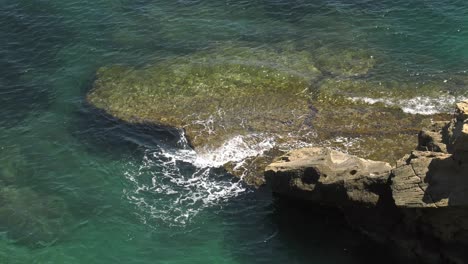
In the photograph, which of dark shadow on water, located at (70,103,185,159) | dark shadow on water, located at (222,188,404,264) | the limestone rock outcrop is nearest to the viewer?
the limestone rock outcrop

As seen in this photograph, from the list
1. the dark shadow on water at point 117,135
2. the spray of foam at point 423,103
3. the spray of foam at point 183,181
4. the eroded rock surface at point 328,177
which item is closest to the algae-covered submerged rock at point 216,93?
the dark shadow on water at point 117,135

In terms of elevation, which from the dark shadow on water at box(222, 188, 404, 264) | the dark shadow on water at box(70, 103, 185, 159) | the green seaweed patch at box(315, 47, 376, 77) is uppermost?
the green seaweed patch at box(315, 47, 376, 77)

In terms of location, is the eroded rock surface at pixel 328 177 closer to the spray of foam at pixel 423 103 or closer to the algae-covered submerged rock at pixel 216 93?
the algae-covered submerged rock at pixel 216 93

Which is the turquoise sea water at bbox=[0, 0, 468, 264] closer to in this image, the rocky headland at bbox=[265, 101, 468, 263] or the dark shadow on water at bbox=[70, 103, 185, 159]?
the dark shadow on water at bbox=[70, 103, 185, 159]

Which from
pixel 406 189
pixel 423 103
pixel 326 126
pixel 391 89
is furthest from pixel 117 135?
pixel 423 103

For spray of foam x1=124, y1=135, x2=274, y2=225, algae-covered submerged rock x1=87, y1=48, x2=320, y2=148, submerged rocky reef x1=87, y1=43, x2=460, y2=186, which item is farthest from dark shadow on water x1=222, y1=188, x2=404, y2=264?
algae-covered submerged rock x1=87, y1=48, x2=320, y2=148

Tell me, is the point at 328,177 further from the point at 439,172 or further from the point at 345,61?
the point at 345,61
